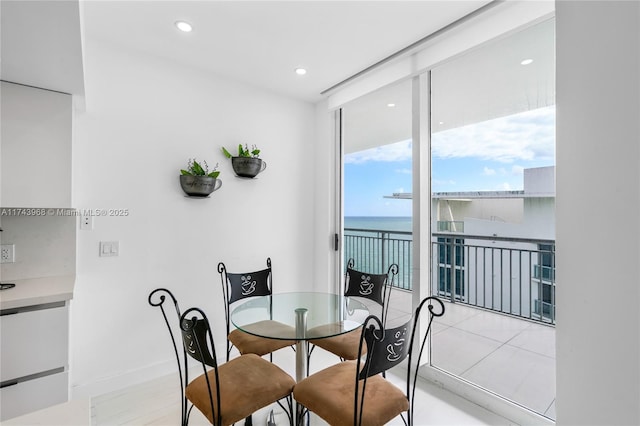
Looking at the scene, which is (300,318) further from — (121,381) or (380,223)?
(121,381)

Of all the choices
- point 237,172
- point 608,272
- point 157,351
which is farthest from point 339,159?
point 608,272

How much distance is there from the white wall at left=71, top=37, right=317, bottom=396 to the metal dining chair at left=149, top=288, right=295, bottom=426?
1.10m

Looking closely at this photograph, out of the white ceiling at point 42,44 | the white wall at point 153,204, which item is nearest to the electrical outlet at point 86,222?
the white wall at point 153,204

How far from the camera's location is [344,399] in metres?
1.40

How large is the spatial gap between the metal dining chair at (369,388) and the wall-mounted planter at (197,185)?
1714 millimetres

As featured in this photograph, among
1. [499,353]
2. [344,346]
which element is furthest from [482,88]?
[344,346]

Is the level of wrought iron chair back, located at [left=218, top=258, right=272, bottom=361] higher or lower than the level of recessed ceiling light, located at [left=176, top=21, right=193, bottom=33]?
lower

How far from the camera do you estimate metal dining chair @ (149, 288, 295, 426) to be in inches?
51.3

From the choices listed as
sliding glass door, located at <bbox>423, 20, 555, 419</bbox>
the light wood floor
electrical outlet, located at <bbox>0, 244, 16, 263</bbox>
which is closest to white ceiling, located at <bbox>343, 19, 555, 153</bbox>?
sliding glass door, located at <bbox>423, 20, 555, 419</bbox>

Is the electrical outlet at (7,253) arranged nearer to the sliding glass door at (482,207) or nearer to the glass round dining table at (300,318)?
the glass round dining table at (300,318)

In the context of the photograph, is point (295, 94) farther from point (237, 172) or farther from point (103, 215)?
point (103, 215)

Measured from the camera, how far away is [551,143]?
185 centimetres

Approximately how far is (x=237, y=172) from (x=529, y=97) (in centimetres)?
232

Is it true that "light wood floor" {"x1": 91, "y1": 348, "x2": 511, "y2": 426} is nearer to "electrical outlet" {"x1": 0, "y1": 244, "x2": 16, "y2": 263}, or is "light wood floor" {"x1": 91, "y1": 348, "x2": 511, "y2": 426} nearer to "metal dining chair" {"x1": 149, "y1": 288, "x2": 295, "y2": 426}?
"metal dining chair" {"x1": 149, "y1": 288, "x2": 295, "y2": 426}
